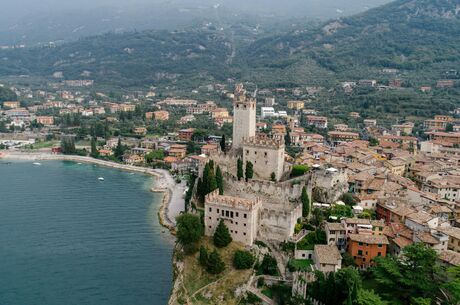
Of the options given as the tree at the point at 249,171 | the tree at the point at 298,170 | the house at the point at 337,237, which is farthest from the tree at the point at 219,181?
the house at the point at 337,237

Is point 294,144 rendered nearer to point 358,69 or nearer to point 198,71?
point 358,69

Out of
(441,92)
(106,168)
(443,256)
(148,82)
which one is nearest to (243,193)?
(443,256)

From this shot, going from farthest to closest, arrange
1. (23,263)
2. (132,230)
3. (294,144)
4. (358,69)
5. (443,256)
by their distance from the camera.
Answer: (358,69)
(294,144)
(132,230)
(23,263)
(443,256)

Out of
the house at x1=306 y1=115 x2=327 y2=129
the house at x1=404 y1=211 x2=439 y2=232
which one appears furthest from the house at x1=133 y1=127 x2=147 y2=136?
the house at x1=404 y1=211 x2=439 y2=232

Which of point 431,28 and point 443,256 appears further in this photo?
point 431,28

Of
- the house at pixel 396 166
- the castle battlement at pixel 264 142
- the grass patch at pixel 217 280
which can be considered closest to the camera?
the grass patch at pixel 217 280

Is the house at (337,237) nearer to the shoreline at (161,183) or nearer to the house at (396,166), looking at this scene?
the shoreline at (161,183)

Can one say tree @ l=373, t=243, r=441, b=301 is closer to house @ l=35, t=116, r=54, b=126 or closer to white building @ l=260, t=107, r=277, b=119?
white building @ l=260, t=107, r=277, b=119
